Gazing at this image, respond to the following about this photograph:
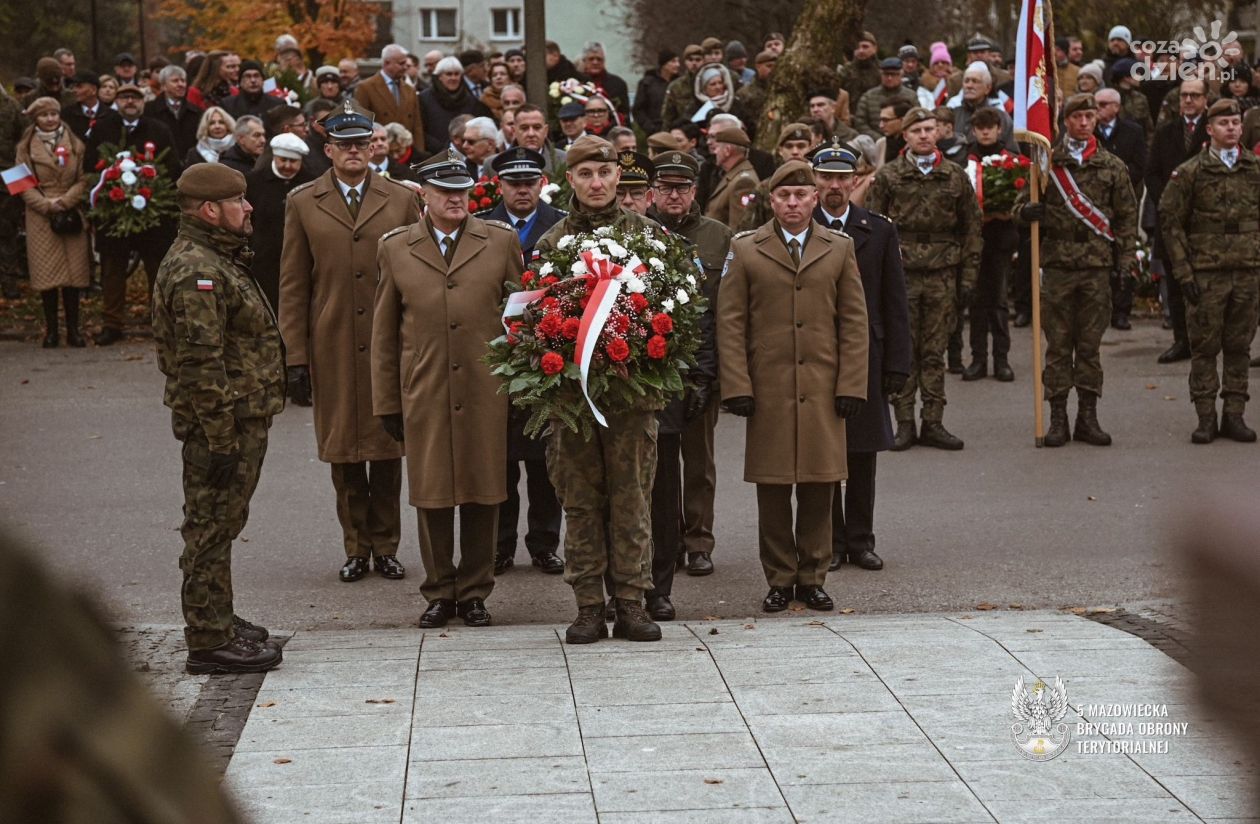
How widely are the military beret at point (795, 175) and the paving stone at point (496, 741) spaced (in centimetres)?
339

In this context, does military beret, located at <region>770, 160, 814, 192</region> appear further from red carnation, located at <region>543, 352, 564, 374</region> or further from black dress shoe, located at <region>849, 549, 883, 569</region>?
black dress shoe, located at <region>849, 549, 883, 569</region>

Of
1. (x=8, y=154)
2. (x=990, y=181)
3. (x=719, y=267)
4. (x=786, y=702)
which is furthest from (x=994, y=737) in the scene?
(x=8, y=154)

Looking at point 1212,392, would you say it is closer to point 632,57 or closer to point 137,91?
point 137,91

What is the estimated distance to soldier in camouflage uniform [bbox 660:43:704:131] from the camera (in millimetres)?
21000

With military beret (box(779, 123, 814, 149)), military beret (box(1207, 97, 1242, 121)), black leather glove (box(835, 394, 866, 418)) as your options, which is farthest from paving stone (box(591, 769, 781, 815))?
military beret (box(1207, 97, 1242, 121))

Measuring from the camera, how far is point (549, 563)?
9.71m

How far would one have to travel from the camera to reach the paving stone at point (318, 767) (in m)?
5.69

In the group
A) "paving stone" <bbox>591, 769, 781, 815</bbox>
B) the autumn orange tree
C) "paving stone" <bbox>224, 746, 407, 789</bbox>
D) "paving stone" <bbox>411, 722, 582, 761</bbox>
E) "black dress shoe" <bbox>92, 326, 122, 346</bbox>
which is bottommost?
"black dress shoe" <bbox>92, 326, 122, 346</bbox>

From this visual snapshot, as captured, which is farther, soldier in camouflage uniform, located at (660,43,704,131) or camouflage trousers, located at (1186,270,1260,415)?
soldier in camouflage uniform, located at (660,43,704,131)

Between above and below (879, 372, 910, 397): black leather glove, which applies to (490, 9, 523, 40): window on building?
above

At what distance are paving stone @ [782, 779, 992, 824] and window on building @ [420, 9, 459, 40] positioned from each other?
69.9m

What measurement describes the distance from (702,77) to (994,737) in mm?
14701

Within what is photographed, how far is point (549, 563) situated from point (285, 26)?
128ft

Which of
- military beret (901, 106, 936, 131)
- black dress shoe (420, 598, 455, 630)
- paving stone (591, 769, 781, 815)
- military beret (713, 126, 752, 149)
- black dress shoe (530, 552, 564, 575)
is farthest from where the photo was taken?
military beret (901, 106, 936, 131)
